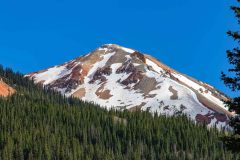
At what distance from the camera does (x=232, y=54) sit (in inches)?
1112

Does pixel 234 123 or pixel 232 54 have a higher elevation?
pixel 232 54

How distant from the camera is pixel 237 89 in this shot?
2784cm

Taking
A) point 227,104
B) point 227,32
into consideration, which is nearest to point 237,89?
point 227,104

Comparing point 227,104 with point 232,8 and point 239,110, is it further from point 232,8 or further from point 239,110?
point 232,8

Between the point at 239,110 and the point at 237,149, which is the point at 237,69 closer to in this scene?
the point at 239,110

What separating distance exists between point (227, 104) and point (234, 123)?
3.25ft

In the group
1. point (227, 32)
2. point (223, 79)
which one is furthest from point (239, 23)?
point (223, 79)

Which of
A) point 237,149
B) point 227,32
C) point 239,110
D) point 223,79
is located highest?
point 227,32

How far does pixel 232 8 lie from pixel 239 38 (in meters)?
1.55

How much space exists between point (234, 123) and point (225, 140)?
3.11 ft

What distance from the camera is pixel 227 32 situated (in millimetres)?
28281

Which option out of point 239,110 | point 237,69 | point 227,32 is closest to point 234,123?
point 239,110

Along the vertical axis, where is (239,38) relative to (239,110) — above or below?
above

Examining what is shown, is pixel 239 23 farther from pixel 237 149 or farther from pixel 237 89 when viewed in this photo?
pixel 237 149
